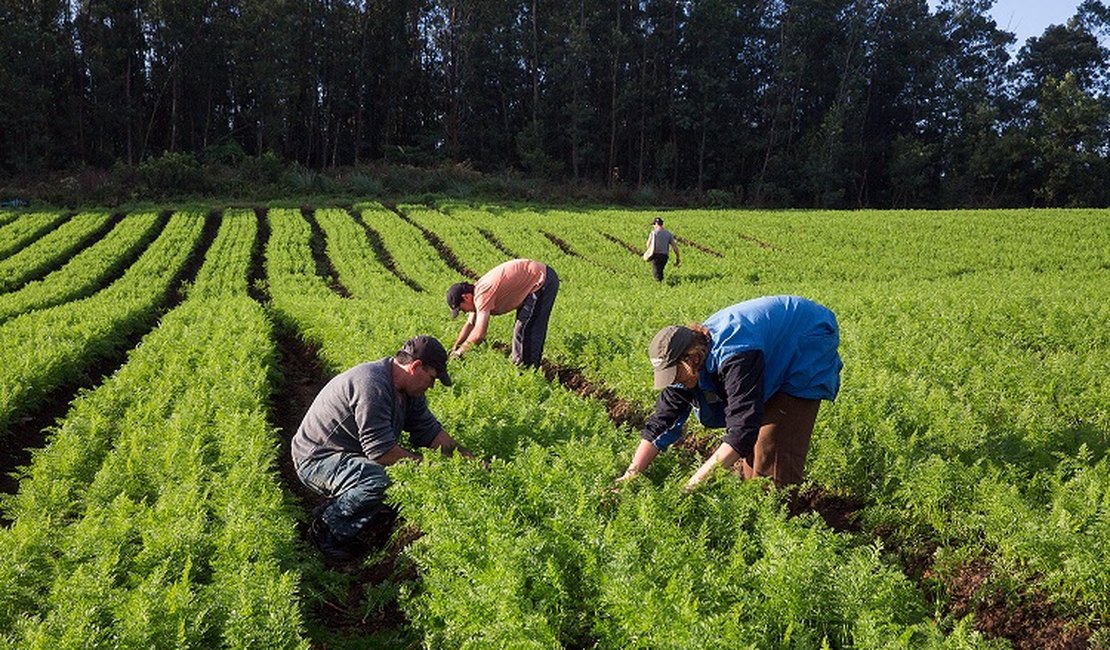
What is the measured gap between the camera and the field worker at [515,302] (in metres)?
8.52

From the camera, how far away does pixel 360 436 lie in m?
5.65

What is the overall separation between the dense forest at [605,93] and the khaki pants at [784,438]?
49862 mm

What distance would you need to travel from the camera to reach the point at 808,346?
17.1 ft

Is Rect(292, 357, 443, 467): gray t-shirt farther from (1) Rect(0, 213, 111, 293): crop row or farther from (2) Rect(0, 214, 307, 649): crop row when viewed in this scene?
(1) Rect(0, 213, 111, 293): crop row

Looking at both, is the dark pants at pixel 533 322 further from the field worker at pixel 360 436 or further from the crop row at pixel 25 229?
the crop row at pixel 25 229

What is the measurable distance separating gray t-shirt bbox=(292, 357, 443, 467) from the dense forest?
50.0m

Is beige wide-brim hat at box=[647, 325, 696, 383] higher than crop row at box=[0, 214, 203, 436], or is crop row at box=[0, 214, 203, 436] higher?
beige wide-brim hat at box=[647, 325, 696, 383]

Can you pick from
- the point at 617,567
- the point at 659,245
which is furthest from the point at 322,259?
the point at 617,567

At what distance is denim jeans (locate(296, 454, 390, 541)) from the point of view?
5449 mm

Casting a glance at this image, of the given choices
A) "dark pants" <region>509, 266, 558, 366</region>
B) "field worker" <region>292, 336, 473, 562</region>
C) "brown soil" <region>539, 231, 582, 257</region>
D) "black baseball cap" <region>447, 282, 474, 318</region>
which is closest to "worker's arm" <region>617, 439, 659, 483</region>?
"field worker" <region>292, 336, 473, 562</region>

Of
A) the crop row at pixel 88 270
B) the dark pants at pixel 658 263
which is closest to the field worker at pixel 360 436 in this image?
the crop row at pixel 88 270

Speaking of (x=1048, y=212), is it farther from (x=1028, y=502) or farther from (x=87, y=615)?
(x=87, y=615)

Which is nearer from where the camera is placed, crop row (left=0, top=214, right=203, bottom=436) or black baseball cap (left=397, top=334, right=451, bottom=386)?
black baseball cap (left=397, top=334, right=451, bottom=386)

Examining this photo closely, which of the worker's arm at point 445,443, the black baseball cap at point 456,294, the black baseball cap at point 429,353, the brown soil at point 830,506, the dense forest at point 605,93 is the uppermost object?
the dense forest at point 605,93
